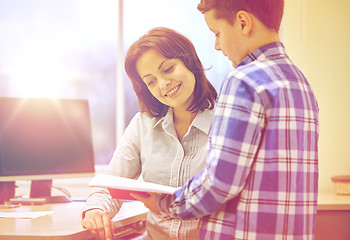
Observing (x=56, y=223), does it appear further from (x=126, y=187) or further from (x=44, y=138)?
(x=44, y=138)

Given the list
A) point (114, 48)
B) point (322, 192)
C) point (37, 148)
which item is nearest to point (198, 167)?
point (37, 148)

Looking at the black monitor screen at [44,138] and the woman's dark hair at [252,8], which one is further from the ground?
the woman's dark hair at [252,8]

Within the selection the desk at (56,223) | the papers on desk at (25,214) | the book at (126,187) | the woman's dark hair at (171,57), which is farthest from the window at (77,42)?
the book at (126,187)

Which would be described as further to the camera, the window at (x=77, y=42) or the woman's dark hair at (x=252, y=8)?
the window at (x=77, y=42)

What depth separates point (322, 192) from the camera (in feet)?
8.43

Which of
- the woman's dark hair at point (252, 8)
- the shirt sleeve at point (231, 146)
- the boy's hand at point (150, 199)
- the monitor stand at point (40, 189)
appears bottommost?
the monitor stand at point (40, 189)

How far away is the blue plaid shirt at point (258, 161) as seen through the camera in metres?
0.85

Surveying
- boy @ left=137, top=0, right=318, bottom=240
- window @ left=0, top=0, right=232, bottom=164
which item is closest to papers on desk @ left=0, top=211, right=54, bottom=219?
boy @ left=137, top=0, right=318, bottom=240

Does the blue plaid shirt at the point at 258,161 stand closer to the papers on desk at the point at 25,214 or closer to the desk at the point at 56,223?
the desk at the point at 56,223

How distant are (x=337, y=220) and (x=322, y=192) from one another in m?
0.54

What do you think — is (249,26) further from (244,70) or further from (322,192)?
(322,192)

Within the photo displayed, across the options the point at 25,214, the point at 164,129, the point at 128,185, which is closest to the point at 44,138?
the point at 25,214

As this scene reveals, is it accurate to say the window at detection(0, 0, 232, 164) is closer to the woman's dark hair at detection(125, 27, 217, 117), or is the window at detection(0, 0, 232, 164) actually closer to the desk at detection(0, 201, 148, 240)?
the desk at detection(0, 201, 148, 240)

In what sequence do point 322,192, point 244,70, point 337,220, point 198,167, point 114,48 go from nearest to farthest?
point 244,70
point 198,167
point 337,220
point 322,192
point 114,48
